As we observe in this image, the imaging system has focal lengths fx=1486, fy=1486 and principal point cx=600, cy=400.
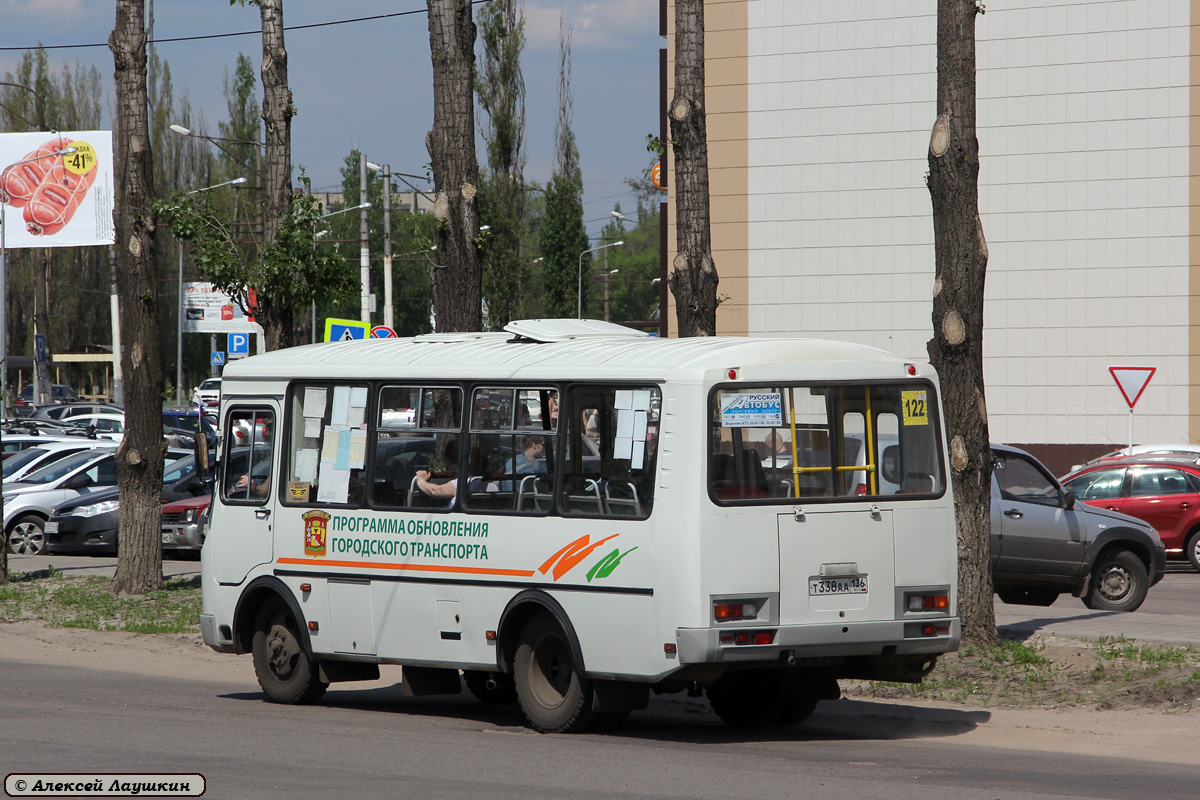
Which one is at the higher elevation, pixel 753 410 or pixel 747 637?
pixel 753 410

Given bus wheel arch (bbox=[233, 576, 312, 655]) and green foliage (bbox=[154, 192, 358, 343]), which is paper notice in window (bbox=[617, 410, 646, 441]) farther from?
green foliage (bbox=[154, 192, 358, 343])

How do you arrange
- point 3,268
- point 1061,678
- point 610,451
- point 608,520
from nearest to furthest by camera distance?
point 608,520 < point 610,451 < point 1061,678 < point 3,268

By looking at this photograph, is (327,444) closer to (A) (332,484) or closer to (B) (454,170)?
(A) (332,484)

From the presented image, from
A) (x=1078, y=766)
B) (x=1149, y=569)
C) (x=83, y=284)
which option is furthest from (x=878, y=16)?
(x=83, y=284)

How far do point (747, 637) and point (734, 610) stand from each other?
0.17 meters

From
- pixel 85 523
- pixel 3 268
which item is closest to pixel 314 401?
pixel 85 523

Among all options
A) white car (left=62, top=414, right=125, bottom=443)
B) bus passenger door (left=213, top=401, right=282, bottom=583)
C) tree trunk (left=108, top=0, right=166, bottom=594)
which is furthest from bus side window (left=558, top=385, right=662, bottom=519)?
white car (left=62, top=414, right=125, bottom=443)

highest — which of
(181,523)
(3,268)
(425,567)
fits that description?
(3,268)

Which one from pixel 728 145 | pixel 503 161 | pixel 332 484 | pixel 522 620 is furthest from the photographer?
pixel 503 161

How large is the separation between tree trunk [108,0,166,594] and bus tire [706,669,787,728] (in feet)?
30.2

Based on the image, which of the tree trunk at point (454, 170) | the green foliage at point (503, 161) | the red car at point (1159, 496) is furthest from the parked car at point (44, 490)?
the green foliage at point (503, 161)

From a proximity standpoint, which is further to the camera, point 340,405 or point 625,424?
point 340,405

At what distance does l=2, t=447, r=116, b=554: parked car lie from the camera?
23.3 meters

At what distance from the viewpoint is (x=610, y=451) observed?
358 inches
